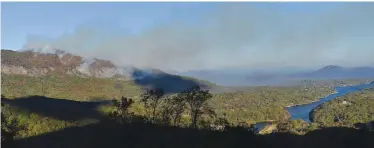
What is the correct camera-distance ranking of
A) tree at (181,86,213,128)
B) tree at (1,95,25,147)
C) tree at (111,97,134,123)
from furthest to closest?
tree at (111,97,134,123)
tree at (181,86,213,128)
tree at (1,95,25,147)

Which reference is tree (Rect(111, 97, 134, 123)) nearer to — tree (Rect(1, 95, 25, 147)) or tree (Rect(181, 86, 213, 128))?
tree (Rect(181, 86, 213, 128))

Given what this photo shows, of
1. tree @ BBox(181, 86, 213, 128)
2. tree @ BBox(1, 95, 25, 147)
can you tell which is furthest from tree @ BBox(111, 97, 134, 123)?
tree @ BBox(1, 95, 25, 147)

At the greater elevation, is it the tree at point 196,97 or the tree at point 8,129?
the tree at point 196,97

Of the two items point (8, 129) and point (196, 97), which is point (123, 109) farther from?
point (8, 129)

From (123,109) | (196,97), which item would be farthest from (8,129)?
(196,97)

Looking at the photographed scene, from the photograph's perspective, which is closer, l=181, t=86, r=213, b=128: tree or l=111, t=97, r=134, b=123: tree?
l=181, t=86, r=213, b=128: tree

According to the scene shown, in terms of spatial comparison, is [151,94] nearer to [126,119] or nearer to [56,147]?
[126,119]

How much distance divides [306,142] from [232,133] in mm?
13368

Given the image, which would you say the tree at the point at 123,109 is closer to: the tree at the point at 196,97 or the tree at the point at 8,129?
the tree at the point at 196,97

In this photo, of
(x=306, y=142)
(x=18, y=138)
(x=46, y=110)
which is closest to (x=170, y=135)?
(x=306, y=142)

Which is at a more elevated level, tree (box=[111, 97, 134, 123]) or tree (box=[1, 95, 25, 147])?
tree (box=[111, 97, 134, 123])

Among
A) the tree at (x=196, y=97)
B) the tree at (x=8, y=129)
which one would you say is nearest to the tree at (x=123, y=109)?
the tree at (x=196, y=97)

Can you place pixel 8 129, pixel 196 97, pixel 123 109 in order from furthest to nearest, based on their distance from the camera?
pixel 123 109, pixel 196 97, pixel 8 129

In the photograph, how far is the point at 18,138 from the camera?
97750mm
